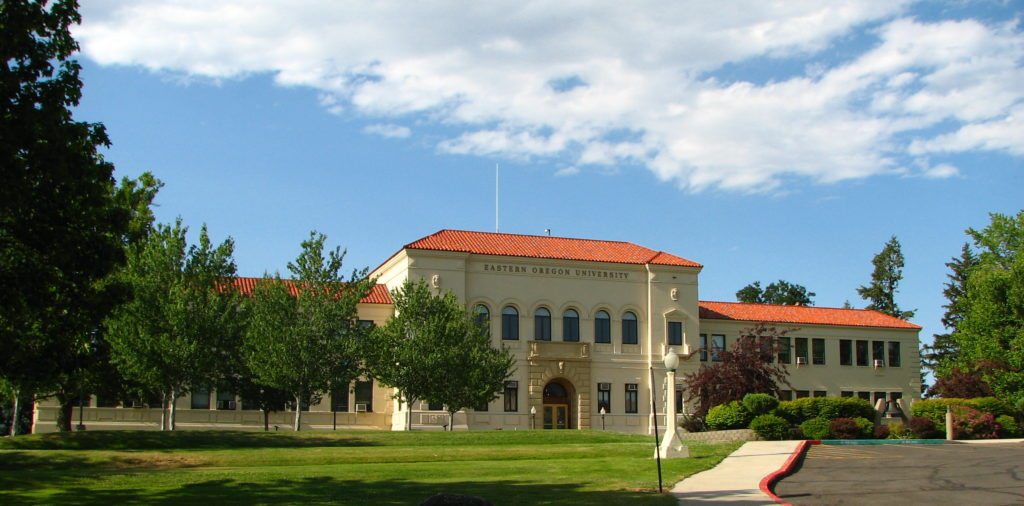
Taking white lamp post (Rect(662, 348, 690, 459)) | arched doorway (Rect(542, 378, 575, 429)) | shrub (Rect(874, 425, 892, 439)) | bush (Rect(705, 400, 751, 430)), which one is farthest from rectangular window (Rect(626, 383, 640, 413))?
white lamp post (Rect(662, 348, 690, 459))

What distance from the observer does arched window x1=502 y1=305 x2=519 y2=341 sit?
51.3m

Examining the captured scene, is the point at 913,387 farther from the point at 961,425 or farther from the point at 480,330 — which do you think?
the point at 480,330

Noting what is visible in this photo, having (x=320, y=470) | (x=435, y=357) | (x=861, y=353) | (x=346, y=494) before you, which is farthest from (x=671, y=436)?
(x=861, y=353)

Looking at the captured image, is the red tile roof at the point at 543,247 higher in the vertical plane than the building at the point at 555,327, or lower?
higher

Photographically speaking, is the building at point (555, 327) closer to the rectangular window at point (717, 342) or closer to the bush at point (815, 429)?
the rectangular window at point (717, 342)

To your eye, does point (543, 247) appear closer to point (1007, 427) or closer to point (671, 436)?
point (1007, 427)

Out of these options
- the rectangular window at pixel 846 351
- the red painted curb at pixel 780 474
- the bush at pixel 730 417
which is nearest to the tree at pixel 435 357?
the bush at pixel 730 417

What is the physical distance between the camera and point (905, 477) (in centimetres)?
2106

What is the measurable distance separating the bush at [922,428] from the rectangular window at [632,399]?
17774mm

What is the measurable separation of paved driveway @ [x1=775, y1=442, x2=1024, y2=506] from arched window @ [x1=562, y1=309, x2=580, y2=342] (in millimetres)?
23932

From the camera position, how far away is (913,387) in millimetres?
60062

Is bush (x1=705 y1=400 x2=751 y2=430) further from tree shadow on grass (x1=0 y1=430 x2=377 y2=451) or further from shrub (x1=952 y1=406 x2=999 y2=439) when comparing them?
tree shadow on grass (x1=0 y1=430 x2=377 y2=451)

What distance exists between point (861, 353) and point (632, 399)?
16381mm

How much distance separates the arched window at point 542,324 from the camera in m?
51.9
